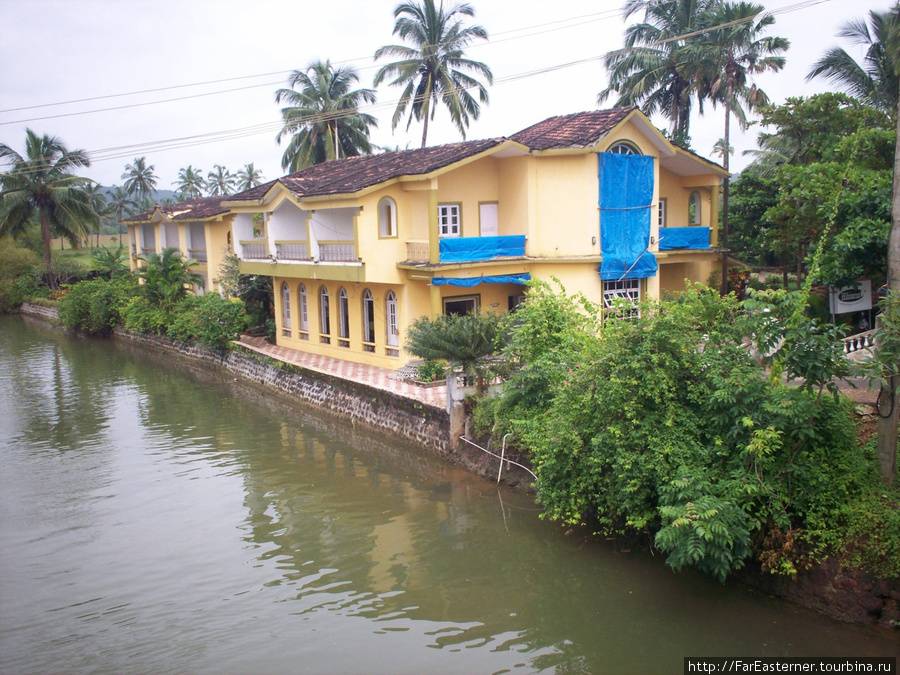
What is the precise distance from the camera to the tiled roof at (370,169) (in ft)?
70.1

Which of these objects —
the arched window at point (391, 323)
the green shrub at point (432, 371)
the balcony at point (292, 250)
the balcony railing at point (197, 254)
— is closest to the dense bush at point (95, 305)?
the balcony railing at point (197, 254)

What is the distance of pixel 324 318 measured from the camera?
87.0 feet

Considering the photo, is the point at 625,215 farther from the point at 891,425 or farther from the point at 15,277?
the point at 15,277

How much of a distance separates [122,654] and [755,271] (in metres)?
26.8

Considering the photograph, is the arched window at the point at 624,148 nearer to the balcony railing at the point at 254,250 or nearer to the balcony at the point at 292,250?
the balcony at the point at 292,250

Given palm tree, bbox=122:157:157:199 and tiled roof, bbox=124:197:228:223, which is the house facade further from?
palm tree, bbox=122:157:157:199

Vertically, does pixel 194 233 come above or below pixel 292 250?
above

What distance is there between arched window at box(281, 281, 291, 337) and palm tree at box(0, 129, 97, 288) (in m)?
23.0

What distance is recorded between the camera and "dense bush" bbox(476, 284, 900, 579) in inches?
386

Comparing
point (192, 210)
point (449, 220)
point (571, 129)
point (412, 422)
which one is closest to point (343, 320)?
point (449, 220)

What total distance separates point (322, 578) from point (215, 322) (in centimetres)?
1829

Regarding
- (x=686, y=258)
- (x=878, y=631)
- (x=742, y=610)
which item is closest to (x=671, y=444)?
(x=742, y=610)

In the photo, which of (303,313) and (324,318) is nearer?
(324,318)

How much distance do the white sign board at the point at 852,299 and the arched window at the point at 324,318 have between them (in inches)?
604
